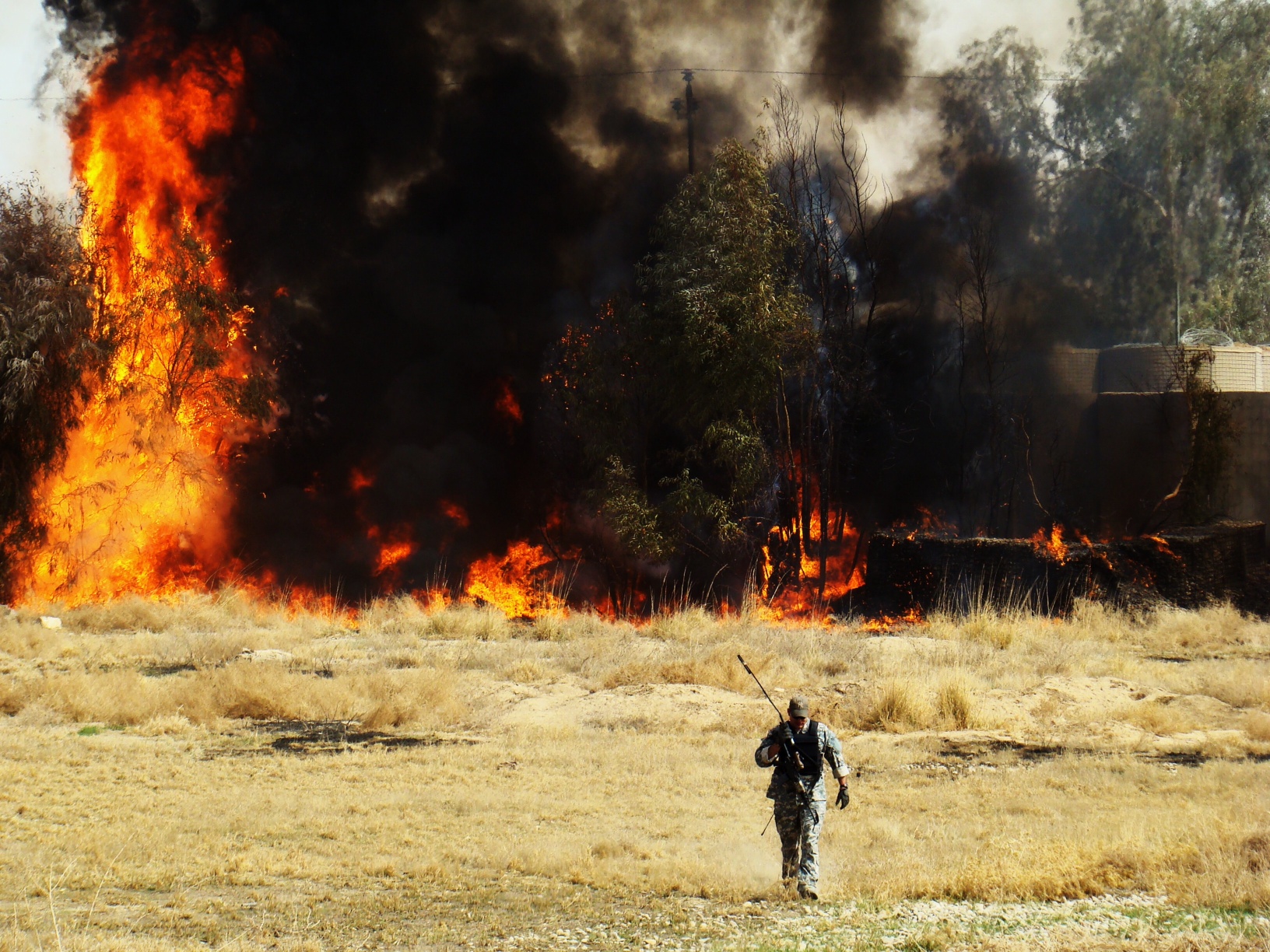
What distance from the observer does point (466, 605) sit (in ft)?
76.4

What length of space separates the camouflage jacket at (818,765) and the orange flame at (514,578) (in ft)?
57.6

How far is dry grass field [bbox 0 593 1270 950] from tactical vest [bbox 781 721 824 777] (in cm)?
80

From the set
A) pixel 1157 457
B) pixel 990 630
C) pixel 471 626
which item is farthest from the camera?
pixel 1157 457

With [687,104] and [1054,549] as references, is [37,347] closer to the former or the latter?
[687,104]

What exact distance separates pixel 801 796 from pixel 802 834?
0.28 m

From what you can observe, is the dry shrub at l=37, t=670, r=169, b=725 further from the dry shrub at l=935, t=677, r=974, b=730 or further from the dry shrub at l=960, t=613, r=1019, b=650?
the dry shrub at l=960, t=613, r=1019, b=650

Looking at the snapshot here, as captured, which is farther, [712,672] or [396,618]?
[396,618]

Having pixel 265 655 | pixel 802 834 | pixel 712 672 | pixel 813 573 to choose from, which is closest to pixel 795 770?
→ pixel 802 834

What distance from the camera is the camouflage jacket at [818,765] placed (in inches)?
288

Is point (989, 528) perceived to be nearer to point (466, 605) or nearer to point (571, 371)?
point (571, 371)

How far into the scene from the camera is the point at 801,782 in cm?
726

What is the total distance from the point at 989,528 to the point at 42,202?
769 inches

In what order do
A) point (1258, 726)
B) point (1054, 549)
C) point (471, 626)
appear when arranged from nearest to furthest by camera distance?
point (1258, 726) → point (1054, 549) → point (471, 626)

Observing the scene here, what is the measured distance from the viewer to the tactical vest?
7.30 m
